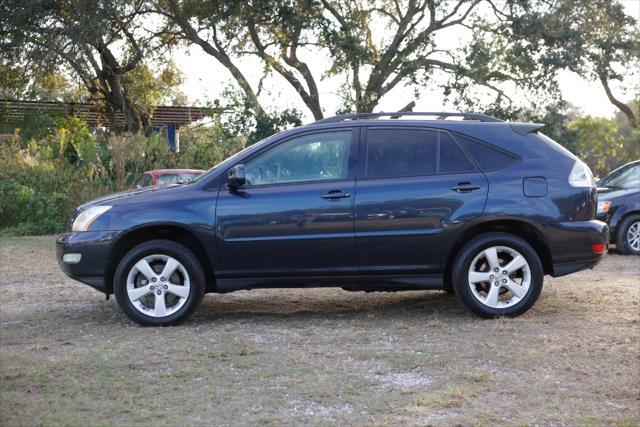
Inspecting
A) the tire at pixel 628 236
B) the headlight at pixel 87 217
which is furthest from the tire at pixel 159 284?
the tire at pixel 628 236

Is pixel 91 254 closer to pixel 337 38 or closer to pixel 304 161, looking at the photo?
pixel 304 161

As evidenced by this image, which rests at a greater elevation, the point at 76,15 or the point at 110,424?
the point at 76,15

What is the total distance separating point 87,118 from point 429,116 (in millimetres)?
24330

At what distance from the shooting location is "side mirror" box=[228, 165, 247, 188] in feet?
24.5

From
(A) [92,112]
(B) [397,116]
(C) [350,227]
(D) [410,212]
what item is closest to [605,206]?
(B) [397,116]

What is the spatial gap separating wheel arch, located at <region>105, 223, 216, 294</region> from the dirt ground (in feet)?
1.37

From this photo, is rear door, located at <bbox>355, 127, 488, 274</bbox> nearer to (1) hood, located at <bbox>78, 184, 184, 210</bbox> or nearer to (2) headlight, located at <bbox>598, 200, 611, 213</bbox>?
(1) hood, located at <bbox>78, 184, 184, 210</bbox>

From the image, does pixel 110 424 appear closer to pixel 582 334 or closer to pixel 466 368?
pixel 466 368

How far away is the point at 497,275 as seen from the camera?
755cm

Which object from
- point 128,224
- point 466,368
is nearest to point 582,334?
point 466,368

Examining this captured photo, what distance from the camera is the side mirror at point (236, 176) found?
24.5 feet

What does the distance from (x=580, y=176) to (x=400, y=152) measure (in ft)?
5.04

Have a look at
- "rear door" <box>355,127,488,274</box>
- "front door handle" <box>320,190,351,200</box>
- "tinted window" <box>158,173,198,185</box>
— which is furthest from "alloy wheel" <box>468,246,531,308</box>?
"tinted window" <box>158,173,198,185</box>

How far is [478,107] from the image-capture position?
23.7 meters
